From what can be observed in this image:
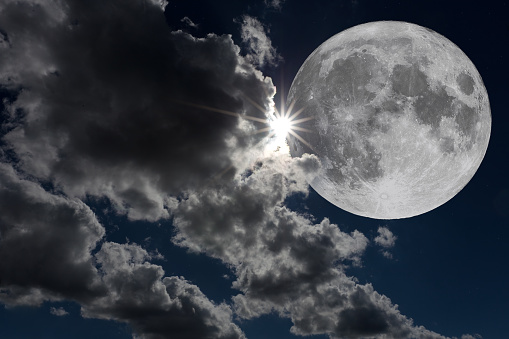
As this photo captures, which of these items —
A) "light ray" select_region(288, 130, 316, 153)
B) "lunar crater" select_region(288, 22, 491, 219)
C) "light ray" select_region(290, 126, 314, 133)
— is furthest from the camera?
"light ray" select_region(288, 130, 316, 153)

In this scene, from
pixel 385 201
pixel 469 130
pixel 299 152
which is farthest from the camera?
pixel 299 152

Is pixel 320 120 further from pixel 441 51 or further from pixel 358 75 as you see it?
pixel 441 51

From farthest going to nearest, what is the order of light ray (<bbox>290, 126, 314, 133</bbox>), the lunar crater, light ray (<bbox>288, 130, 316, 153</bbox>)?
light ray (<bbox>288, 130, 316, 153</bbox>) < light ray (<bbox>290, 126, 314, 133</bbox>) < the lunar crater

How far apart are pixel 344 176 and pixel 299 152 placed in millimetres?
3568

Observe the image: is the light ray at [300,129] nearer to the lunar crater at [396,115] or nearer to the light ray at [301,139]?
the lunar crater at [396,115]

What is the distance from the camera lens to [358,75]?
19.2 metres

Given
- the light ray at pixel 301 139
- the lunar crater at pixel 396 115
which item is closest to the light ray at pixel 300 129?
the lunar crater at pixel 396 115

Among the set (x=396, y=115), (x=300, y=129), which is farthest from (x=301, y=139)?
(x=396, y=115)

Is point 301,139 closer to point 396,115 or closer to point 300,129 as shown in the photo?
point 300,129

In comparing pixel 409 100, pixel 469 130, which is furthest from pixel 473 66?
pixel 409 100

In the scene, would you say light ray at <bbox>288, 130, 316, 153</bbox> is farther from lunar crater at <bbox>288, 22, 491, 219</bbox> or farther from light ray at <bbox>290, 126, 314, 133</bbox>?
light ray at <bbox>290, 126, 314, 133</bbox>

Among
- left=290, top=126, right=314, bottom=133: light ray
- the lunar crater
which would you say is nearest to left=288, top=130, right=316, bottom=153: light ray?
the lunar crater

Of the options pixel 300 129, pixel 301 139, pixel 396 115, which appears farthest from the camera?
pixel 301 139

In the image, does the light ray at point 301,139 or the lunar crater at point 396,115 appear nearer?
the lunar crater at point 396,115
